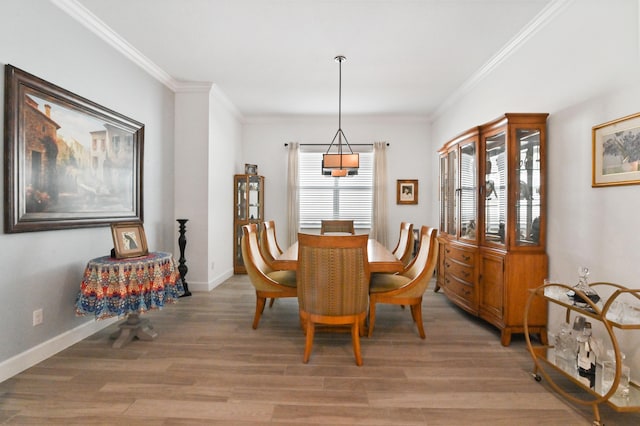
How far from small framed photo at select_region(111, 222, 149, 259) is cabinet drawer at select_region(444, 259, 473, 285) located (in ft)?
10.5

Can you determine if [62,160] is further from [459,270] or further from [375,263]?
[459,270]

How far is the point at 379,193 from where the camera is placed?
5.95m

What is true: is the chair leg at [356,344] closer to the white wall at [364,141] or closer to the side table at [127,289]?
the side table at [127,289]

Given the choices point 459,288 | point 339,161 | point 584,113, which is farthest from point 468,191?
point 339,161

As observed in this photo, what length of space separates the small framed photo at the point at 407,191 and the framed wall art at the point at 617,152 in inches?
146

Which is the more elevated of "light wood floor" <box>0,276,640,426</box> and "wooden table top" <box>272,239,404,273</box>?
"wooden table top" <box>272,239,404,273</box>

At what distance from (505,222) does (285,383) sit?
7.41 feet

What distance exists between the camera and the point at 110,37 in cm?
315

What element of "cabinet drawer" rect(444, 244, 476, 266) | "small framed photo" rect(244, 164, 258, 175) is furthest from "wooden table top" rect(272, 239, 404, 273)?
"small framed photo" rect(244, 164, 258, 175)

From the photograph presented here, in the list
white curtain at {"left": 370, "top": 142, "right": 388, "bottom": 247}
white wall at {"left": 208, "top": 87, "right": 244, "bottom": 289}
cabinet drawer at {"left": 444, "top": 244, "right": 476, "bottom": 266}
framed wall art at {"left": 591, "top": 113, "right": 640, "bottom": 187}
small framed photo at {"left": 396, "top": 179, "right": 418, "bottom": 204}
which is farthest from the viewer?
small framed photo at {"left": 396, "top": 179, "right": 418, "bottom": 204}

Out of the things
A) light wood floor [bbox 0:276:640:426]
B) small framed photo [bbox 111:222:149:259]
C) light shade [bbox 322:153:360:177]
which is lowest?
light wood floor [bbox 0:276:640:426]

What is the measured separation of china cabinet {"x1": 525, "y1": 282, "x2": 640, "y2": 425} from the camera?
169 centimetres

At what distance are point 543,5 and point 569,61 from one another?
529 mm

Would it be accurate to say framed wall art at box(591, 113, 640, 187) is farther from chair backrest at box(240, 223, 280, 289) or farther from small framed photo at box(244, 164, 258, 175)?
small framed photo at box(244, 164, 258, 175)
